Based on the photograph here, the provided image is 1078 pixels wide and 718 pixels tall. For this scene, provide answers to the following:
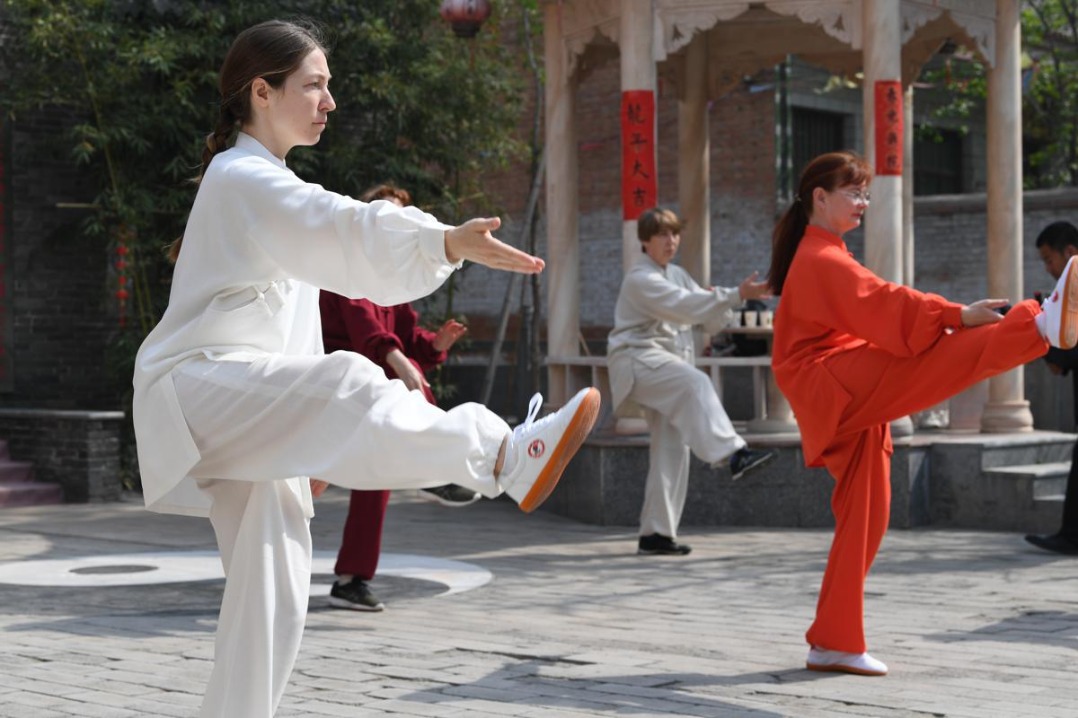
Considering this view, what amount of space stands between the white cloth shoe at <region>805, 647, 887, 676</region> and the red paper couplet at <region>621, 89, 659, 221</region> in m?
5.64

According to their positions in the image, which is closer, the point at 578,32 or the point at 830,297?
the point at 830,297

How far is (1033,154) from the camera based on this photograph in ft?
65.8

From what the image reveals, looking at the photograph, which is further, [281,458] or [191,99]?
[191,99]

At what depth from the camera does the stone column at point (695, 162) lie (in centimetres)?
1309

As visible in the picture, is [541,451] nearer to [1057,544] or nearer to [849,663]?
[849,663]

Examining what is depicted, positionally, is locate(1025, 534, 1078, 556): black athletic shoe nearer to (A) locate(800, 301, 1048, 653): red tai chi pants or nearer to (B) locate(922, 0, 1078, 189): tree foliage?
(A) locate(800, 301, 1048, 653): red tai chi pants

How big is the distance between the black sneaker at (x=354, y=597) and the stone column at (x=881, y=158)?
4.58 metres

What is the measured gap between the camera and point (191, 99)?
13.7 meters

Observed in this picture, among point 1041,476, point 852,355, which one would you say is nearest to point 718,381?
point 1041,476

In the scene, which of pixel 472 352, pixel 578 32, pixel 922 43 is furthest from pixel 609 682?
pixel 472 352

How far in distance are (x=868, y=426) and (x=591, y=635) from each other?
148cm

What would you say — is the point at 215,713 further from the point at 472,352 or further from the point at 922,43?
→ the point at 472,352

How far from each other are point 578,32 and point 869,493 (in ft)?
22.0

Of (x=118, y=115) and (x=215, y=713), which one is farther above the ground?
(x=118, y=115)
